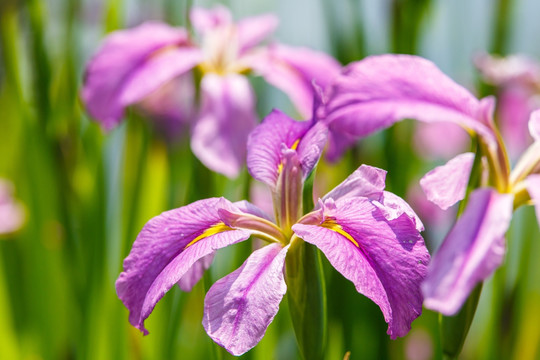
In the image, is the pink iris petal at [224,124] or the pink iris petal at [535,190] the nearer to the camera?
the pink iris petal at [535,190]

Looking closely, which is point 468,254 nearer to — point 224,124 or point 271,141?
point 271,141

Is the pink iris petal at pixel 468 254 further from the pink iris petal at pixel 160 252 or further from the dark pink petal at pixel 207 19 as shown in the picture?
the dark pink petal at pixel 207 19

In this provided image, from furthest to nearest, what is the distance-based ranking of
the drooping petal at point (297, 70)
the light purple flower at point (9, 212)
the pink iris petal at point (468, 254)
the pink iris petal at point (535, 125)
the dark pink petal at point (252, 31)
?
1. the light purple flower at point (9, 212)
2. the dark pink petal at point (252, 31)
3. the drooping petal at point (297, 70)
4. the pink iris petal at point (535, 125)
5. the pink iris petal at point (468, 254)

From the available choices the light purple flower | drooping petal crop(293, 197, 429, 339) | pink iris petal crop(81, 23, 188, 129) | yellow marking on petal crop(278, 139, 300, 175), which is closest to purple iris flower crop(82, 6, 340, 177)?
pink iris petal crop(81, 23, 188, 129)

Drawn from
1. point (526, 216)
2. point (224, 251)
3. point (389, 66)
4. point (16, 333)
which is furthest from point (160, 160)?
point (389, 66)

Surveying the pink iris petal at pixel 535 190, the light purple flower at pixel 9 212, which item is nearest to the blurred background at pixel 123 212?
the light purple flower at pixel 9 212

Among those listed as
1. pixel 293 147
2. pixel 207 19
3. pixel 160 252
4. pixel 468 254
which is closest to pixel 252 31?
pixel 207 19

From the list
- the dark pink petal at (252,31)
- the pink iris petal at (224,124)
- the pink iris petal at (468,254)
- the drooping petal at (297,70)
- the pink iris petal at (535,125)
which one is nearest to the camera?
the pink iris petal at (468,254)

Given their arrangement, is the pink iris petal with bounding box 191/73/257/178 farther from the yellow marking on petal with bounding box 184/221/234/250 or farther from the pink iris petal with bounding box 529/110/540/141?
the pink iris petal with bounding box 529/110/540/141
